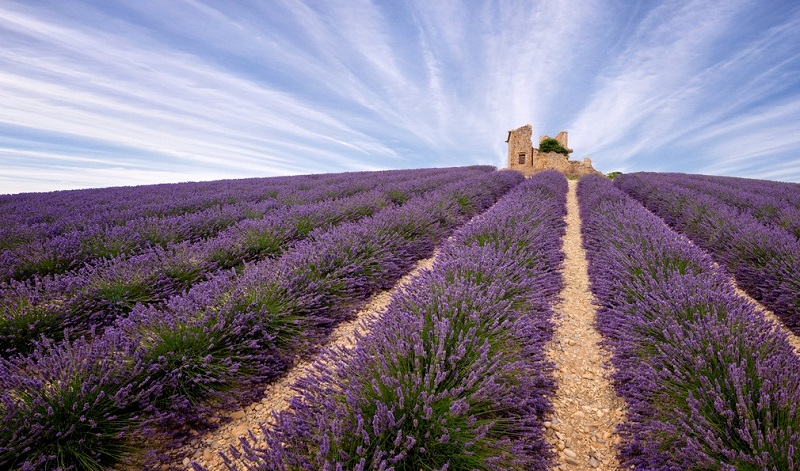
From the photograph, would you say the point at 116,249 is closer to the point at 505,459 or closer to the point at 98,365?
the point at 98,365

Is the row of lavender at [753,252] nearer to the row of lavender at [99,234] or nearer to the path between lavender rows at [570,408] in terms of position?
the path between lavender rows at [570,408]

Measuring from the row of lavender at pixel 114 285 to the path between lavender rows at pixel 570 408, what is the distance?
102 cm

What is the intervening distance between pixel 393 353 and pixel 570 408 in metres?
1.13

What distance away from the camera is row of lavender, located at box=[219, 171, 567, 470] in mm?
→ 1341

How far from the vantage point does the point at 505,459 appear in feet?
4.89

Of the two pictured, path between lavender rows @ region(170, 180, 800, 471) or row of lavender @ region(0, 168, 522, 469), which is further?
path between lavender rows @ region(170, 180, 800, 471)

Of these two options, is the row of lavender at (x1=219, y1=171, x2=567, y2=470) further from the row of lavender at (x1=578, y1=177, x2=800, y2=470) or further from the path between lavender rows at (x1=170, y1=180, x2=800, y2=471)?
the row of lavender at (x1=578, y1=177, x2=800, y2=470)

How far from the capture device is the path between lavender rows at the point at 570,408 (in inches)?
67.8

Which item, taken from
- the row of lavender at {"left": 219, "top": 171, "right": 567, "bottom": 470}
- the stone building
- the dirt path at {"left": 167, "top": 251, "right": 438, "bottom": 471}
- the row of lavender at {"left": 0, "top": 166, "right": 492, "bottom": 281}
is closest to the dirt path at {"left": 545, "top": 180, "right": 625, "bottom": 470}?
the row of lavender at {"left": 219, "top": 171, "right": 567, "bottom": 470}

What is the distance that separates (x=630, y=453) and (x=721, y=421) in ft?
1.32

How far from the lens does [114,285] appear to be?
10.1 feet

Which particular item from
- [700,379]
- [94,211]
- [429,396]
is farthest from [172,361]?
[94,211]

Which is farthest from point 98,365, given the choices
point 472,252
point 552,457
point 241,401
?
point 472,252

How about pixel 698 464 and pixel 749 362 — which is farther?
pixel 749 362
